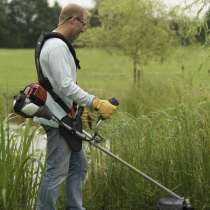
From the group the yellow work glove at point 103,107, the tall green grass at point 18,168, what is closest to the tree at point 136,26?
the tall green grass at point 18,168

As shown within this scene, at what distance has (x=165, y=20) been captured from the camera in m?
16.7

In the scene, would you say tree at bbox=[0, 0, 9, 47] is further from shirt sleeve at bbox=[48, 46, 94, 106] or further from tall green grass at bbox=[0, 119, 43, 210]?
shirt sleeve at bbox=[48, 46, 94, 106]

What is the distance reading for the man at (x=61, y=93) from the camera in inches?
183

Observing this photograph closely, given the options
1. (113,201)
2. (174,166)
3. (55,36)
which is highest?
(55,36)

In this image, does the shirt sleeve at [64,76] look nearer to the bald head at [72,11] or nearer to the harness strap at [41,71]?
the harness strap at [41,71]

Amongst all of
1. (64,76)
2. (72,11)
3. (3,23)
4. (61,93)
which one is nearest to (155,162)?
(61,93)

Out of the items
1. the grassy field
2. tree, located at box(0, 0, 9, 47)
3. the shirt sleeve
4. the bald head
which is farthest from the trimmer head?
tree, located at box(0, 0, 9, 47)

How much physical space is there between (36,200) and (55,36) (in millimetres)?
1491

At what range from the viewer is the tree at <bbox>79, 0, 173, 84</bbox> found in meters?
16.5

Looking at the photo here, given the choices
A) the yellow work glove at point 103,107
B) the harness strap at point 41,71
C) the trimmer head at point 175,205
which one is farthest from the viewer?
the trimmer head at point 175,205

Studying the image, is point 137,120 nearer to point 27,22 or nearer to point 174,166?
point 174,166

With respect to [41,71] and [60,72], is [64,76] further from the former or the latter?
[41,71]

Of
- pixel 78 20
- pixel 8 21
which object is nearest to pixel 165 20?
pixel 78 20

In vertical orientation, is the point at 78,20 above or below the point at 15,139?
above
